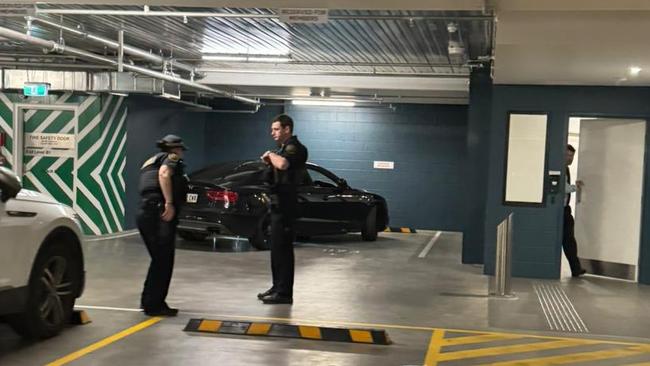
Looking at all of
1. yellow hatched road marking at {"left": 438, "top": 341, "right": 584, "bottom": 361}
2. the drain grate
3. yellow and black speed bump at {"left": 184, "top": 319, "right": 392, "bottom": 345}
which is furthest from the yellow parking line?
the drain grate

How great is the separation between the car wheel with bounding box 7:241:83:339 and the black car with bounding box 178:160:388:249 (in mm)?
4292

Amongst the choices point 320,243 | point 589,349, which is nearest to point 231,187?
point 320,243

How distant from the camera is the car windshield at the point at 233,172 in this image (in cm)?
1104

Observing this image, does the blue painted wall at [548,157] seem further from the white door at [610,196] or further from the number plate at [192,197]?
the number plate at [192,197]

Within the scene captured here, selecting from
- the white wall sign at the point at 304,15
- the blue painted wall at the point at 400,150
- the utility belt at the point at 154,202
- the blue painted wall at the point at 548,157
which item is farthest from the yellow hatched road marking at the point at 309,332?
the blue painted wall at the point at 400,150

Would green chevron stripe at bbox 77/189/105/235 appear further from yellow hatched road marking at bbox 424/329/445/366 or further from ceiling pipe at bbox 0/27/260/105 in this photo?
yellow hatched road marking at bbox 424/329/445/366

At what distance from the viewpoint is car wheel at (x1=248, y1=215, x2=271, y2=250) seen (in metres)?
10.8

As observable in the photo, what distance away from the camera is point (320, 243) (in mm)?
12453

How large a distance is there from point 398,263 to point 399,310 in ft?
11.2

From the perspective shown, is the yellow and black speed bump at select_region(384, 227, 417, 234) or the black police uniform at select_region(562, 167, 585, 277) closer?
the black police uniform at select_region(562, 167, 585, 277)

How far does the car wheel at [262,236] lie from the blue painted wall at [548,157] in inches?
130

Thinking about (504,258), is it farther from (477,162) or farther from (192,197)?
(192,197)

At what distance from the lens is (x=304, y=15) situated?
19.8 feet

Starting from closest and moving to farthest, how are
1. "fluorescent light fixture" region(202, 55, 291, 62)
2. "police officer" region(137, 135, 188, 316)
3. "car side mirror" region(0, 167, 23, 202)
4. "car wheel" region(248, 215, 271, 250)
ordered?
"car side mirror" region(0, 167, 23, 202), "police officer" region(137, 135, 188, 316), "car wheel" region(248, 215, 271, 250), "fluorescent light fixture" region(202, 55, 291, 62)
